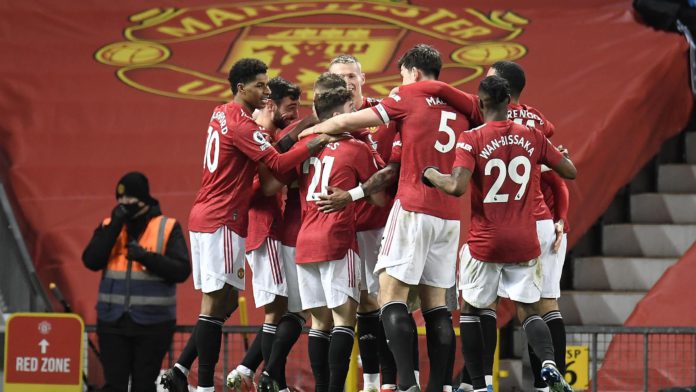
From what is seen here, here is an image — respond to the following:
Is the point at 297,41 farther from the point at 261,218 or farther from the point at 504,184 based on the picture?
the point at 504,184

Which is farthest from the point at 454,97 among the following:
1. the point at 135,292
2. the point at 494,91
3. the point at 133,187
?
the point at 135,292

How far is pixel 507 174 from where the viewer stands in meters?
7.91

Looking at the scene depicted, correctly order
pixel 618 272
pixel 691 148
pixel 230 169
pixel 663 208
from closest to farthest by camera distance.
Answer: pixel 230 169 → pixel 618 272 → pixel 663 208 → pixel 691 148

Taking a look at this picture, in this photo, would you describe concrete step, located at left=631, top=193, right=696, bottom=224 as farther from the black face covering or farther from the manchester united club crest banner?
the black face covering

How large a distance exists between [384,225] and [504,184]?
0.98m

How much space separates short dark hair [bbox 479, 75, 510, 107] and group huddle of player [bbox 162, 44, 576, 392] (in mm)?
11

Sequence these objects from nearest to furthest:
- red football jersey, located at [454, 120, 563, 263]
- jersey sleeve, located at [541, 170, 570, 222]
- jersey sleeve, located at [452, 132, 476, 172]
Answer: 1. jersey sleeve, located at [452, 132, 476, 172]
2. red football jersey, located at [454, 120, 563, 263]
3. jersey sleeve, located at [541, 170, 570, 222]

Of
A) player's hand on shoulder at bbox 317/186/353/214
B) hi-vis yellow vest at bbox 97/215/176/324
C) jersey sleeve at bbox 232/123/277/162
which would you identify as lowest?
hi-vis yellow vest at bbox 97/215/176/324

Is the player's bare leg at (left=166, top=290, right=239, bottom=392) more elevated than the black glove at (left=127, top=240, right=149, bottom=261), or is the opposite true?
the black glove at (left=127, top=240, right=149, bottom=261)

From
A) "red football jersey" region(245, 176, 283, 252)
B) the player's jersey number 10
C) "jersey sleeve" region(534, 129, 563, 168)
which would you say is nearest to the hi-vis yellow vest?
"red football jersey" region(245, 176, 283, 252)

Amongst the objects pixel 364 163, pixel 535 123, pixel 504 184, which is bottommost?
pixel 504 184

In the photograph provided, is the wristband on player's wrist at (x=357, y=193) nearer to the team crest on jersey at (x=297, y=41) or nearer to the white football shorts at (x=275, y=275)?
the white football shorts at (x=275, y=275)

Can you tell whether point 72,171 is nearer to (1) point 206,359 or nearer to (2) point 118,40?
(2) point 118,40

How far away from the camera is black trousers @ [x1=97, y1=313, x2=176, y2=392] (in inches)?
380
